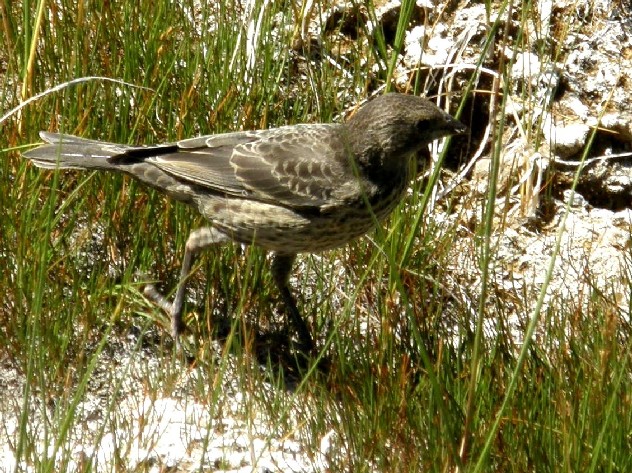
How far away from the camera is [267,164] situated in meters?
5.20

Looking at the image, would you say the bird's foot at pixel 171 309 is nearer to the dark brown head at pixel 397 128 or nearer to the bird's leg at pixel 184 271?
the bird's leg at pixel 184 271

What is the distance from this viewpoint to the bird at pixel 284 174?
Result: 5.02m

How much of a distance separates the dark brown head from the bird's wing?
12 cm

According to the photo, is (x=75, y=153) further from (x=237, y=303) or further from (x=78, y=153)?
(x=237, y=303)

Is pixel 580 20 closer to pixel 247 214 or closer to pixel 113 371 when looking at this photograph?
pixel 247 214

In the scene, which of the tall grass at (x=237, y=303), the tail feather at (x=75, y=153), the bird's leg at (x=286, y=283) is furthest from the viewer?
the bird's leg at (x=286, y=283)

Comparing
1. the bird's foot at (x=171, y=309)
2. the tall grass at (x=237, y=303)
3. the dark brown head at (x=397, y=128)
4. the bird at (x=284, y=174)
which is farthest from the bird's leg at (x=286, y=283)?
the dark brown head at (x=397, y=128)

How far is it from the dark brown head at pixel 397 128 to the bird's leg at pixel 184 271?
786 millimetres

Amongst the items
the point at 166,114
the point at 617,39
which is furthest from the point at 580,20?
the point at 166,114

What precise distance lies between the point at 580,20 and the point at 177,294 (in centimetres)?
312

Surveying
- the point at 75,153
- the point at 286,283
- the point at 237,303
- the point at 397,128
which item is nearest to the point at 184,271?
the point at 237,303

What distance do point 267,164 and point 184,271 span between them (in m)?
0.64

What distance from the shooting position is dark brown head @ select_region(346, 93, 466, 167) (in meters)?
5.04

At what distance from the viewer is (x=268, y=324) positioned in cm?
545
